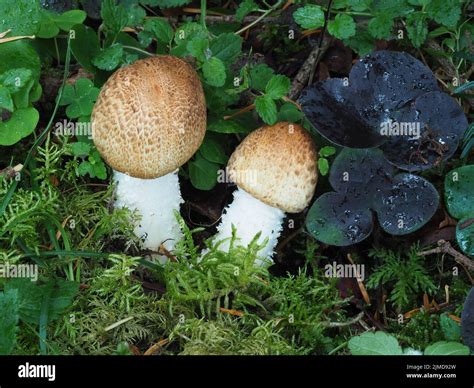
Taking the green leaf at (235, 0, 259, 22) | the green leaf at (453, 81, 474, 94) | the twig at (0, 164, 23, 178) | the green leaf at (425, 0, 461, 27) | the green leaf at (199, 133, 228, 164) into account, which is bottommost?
the twig at (0, 164, 23, 178)

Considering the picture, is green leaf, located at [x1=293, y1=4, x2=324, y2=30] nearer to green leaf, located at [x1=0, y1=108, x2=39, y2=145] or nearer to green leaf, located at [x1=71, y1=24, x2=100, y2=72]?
green leaf, located at [x1=71, y1=24, x2=100, y2=72]

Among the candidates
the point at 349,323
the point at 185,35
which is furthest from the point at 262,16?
the point at 349,323

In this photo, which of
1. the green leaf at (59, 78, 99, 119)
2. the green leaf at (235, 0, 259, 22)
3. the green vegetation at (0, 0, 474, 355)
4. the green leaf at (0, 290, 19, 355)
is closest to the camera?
the green leaf at (0, 290, 19, 355)

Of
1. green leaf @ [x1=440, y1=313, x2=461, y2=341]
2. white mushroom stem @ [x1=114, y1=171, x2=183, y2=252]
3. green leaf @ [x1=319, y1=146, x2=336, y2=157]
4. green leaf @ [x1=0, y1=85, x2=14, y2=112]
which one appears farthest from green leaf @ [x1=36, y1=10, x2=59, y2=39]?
green leaf @ [x1=440, y1=313, x2=461, y2=341]

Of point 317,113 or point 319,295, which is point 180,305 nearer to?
point 319,295

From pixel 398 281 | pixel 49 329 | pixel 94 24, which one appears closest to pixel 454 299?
pixel 398 281

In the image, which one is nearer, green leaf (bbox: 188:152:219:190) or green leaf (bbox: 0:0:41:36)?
green leaf (bbox: 0:0:41:36)
